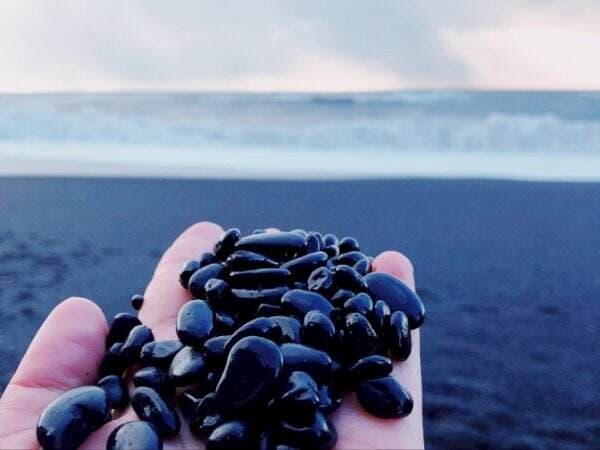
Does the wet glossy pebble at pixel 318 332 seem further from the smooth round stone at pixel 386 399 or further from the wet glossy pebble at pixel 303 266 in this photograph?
the wet glossy pebble at pixel 303 266

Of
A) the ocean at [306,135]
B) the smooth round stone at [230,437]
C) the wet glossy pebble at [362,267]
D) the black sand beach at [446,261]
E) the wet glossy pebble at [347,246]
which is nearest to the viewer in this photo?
the smooth round stone at [230,437]

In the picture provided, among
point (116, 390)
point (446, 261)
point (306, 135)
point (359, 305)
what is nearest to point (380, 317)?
point (359, 305)

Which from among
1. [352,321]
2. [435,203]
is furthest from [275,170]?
[352,321]

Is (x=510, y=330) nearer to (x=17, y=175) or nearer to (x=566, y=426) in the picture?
(x=566, y=426)

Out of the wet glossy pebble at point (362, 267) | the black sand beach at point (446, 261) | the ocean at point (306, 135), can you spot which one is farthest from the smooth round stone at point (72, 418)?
the ocean at point (306, 135)

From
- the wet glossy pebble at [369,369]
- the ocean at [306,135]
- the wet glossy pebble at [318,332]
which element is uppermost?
the ocean at [306,135]

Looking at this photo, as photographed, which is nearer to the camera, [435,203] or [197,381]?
[197,381]
